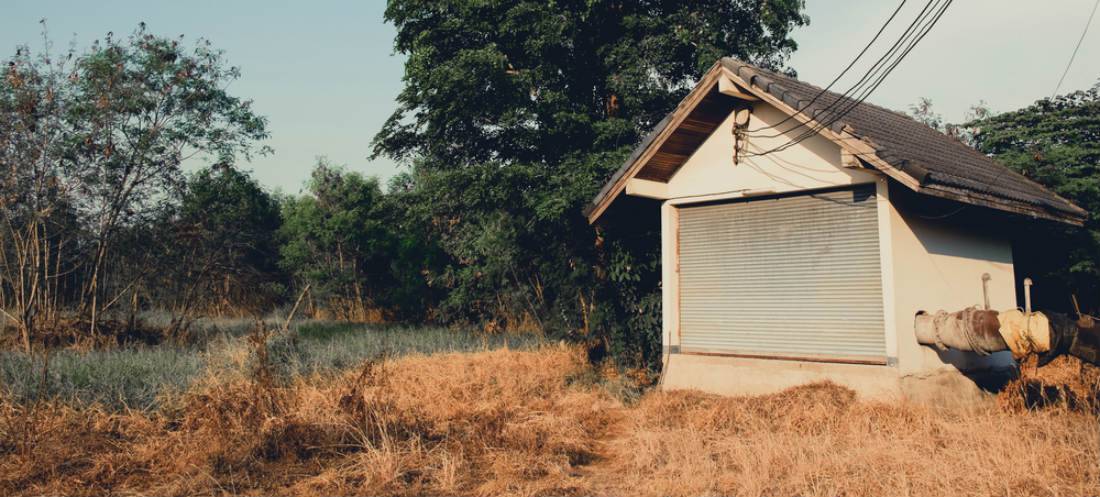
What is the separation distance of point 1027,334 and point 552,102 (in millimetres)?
9029

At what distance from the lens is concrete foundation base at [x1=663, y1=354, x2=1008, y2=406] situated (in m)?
8.34

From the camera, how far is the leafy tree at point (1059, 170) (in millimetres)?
12875

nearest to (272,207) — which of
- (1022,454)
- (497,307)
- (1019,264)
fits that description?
(497,307)

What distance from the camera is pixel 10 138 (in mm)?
12656

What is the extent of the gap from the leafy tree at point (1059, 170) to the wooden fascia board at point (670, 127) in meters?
5.91

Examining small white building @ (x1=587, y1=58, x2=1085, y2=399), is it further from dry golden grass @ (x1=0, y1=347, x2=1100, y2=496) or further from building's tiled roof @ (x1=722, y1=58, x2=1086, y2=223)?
dry golden grass @ (x1=0, y1=347, x2=1100, y2=496)

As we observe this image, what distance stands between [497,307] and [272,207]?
1620 centimetres

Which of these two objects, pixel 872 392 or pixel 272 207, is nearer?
pixel 872 392

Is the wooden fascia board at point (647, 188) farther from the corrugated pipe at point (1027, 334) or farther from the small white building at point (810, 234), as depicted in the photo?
the corrugated pipe at point (1027, 334)

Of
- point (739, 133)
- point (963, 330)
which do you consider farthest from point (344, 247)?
point (963, 330)

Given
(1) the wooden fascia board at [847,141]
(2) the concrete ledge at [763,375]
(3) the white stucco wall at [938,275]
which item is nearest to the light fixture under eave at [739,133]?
(1) the wooden fascia board at [847,141]

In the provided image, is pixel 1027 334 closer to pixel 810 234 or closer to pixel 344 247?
pixel 810 234

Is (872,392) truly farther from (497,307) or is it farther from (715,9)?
(497,307)

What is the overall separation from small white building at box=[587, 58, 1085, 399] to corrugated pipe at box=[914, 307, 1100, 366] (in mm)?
669
